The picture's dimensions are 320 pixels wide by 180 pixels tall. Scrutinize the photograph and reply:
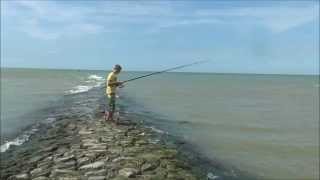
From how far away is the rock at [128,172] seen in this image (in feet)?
31.9

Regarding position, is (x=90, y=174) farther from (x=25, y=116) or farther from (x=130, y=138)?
(x=25, y=116)

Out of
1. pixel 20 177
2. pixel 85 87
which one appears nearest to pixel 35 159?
pixel 20 177

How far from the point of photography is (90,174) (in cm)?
977

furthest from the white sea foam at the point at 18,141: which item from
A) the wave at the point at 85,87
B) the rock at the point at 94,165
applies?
the wave at the point at 85,87

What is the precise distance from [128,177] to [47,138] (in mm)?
5554

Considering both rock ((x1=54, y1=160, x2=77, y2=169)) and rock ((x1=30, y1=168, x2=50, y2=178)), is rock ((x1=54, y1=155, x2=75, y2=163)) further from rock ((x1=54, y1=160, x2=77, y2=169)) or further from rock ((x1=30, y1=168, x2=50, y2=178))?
rock ((x1=30, y1=168, x2=50, y2=178))

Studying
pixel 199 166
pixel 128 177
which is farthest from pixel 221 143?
pixel 128 177

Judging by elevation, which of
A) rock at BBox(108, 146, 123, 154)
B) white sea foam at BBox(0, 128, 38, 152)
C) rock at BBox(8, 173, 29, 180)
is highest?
rock at BBox(108, 146, 123, 154)

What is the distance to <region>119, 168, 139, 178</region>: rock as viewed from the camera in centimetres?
973

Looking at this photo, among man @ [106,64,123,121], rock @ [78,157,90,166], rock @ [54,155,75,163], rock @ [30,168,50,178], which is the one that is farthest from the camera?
man @ [106,64,123,121]

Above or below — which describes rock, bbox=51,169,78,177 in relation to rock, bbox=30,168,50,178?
above

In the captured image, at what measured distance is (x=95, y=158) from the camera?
11188 millimetres

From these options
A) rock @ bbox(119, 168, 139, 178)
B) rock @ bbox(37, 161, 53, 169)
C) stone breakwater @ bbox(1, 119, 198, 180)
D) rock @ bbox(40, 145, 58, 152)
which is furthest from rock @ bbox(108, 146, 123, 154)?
rock @ bbox(119, 168, 139, 178)

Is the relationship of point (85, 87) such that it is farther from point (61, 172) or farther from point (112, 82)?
point (61, 172)
